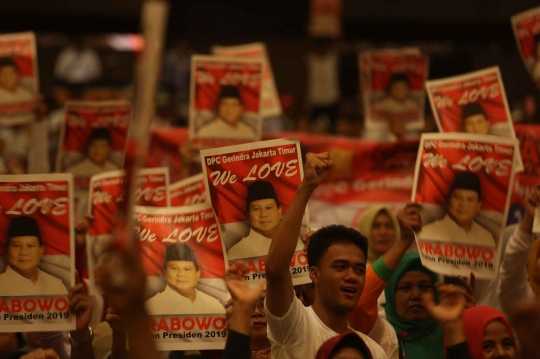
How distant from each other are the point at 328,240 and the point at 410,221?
623 millimetres

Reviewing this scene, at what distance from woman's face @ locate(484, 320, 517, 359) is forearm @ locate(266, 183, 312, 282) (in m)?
0.91

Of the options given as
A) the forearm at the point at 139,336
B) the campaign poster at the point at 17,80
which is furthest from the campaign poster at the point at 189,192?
the forearm at the point at 139,336

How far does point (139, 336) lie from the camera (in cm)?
237

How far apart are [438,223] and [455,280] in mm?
302

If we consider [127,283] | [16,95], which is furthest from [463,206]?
[16,95]

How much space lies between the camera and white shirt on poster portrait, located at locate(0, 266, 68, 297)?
3916 mm

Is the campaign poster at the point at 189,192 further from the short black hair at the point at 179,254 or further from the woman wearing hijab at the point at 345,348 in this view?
the woman wearing hijab at the point at 345,348

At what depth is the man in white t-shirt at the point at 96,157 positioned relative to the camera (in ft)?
18.9

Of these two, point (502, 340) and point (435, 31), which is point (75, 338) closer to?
point (502, 340)

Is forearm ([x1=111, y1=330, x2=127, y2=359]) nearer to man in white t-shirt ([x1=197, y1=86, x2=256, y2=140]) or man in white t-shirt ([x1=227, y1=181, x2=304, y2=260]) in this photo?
man in white t-shirt ([x1=227, y1=181, x2=304, y2=260])

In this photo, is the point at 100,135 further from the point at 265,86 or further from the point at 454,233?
the point at 454,233

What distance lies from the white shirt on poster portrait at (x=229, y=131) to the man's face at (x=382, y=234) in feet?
4.30

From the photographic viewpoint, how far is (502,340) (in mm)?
3600

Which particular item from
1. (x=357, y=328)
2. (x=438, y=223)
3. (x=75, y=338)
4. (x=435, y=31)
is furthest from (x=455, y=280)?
(x=435, y=31)
